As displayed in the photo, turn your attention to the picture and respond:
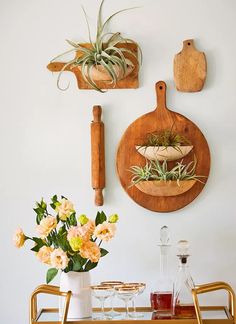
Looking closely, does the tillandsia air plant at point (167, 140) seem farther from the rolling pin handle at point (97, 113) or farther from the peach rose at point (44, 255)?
the peach rose at point (44, 255)

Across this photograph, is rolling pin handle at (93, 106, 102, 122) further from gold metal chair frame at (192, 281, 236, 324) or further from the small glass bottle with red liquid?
gold metal chair frame at (192, 281, 236, 324)

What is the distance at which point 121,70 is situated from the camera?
3.11m

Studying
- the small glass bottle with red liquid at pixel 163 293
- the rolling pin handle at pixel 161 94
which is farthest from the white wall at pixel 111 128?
the small glass bottle with red liquid at pixel 163 293

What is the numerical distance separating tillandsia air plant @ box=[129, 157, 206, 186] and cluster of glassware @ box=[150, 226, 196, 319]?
0.72ft

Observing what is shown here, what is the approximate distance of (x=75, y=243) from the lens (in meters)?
2.71

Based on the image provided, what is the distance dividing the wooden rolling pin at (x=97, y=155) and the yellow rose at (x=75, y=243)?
497 mm

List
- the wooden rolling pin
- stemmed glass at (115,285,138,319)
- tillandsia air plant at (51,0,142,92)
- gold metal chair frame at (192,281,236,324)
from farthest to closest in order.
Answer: the wooden rolling pin
tillandsia air plant at (51,0,142,92)
stemmed glass at (115,285,138,319)
gold metal chair frame at (192,281,236,324)

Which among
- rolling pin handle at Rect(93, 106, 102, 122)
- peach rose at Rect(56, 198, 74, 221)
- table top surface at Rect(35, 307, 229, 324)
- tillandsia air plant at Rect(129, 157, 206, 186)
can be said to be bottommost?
table top surface at Rect(35, 307, 229, 324)

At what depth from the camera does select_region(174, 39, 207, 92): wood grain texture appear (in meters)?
3.18

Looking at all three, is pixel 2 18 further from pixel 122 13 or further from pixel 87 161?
pixel 87 161

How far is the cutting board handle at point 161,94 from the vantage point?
3.20 m

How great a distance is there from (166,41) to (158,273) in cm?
97

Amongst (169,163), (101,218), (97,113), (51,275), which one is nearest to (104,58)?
(97,113)

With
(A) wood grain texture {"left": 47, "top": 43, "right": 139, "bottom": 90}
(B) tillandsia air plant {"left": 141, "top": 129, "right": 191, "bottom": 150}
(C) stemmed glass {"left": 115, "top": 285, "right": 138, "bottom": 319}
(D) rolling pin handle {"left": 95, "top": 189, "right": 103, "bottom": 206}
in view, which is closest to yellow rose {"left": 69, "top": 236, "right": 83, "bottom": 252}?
(C) stemmed glass {"left": 115, "top": 285, "right": 138, "bottom": 319}
